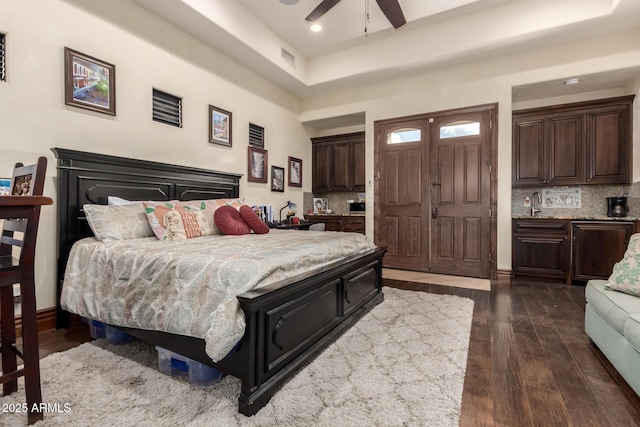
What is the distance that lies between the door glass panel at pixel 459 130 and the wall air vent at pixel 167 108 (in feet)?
12.6

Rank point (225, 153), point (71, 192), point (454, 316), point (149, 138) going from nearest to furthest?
point (71, 192), point (454, 316), point (149, 138), point (225, 153)

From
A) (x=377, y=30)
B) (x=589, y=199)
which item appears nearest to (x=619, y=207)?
(x=589, y=199)

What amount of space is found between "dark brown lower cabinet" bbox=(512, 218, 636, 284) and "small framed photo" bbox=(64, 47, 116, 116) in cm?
527

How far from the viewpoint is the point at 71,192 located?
2586mm

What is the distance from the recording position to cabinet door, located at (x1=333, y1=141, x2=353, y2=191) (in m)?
Result: 6.02

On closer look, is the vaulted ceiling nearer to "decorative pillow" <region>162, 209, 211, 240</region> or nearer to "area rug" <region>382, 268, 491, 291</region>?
"decorative pillow" <region>162, 209, 211, 240</region>

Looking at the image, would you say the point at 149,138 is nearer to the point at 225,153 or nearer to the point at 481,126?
the point at 225,153

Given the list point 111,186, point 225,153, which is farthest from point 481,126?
point 111,186

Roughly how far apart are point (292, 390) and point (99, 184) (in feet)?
8.32

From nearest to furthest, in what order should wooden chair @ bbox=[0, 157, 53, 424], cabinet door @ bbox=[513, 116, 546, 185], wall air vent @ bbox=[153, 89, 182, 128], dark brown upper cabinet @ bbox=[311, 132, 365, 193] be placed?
1. wooden chair @ bbox=[0, 157, 53, 424]
2. wall air vent @ bbox=[153, 89, 182, 128]
3. cabinet door @ bbox=[513, 116, 546, 185]
4. dark brown upper cabinet @ bbox=[311, 132, 365, 193]

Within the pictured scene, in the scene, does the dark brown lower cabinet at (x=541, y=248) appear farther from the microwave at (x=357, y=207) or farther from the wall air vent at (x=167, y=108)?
the wall air vent at (x=167, y=108)

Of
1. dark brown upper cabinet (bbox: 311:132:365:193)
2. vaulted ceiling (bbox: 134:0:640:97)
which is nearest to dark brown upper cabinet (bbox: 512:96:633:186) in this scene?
vaulted ceiling (bbox: 134:0:640:97)

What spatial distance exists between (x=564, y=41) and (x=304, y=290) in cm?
477

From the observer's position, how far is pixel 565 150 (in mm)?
4375
